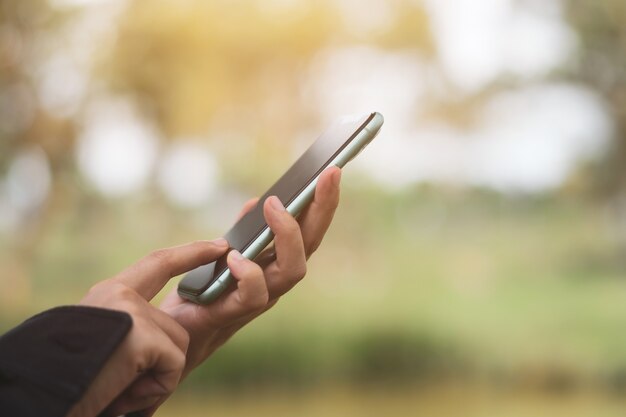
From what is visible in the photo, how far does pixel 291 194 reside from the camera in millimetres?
717

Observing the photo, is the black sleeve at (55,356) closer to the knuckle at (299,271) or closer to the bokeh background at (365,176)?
the knuckle at (299,271)

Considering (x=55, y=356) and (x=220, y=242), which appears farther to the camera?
(x=220, y=242)

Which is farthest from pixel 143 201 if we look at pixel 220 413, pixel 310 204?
pixel 310 204

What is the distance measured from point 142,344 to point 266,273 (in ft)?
0.71

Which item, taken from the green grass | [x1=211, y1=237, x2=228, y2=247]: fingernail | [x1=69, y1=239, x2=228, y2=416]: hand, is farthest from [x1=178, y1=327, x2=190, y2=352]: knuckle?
the green grass

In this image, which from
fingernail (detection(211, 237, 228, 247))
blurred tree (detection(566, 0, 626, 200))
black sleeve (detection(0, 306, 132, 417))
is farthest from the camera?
blurred tree (detection(566, 0, 626, 200))

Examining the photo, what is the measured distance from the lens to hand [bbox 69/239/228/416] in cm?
50

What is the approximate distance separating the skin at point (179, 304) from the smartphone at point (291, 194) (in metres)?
0.01

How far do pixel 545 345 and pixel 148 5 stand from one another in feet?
6.94

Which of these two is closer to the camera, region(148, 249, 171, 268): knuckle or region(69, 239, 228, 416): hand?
region(69, 239, 228, 416): hand

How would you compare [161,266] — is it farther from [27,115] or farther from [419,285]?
[27,115]

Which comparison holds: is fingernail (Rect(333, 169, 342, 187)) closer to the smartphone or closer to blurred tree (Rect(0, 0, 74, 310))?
the smartphone

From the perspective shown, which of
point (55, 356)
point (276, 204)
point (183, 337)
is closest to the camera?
point (55, 356)

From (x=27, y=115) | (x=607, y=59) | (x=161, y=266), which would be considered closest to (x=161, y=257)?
(x=161, y=266)
